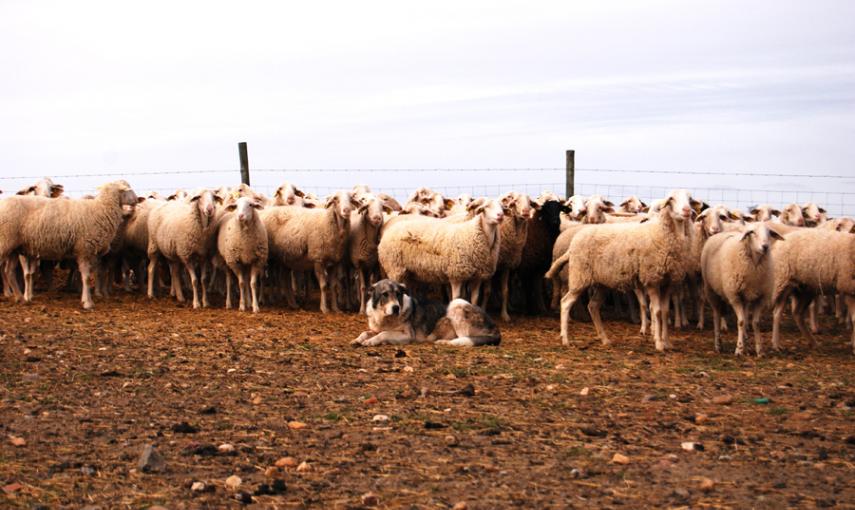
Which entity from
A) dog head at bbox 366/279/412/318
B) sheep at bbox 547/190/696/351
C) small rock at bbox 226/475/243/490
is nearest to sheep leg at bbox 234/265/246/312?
dog head at bbox 366/279/412/318

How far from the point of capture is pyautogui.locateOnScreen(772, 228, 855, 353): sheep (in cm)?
1320

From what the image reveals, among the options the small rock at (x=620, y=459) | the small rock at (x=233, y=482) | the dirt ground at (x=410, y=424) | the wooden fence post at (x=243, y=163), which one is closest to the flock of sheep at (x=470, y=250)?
the dirt ground at (x=410, y=424)

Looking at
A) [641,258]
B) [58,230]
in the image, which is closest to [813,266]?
[641,258]

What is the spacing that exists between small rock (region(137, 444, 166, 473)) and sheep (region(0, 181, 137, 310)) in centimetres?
986

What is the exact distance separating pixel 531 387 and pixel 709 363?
2.95 m

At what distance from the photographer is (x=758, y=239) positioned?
480 inches

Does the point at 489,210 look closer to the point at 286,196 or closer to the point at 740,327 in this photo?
the point at 740,327

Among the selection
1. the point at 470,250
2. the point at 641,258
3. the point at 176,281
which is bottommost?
the point at 176,281

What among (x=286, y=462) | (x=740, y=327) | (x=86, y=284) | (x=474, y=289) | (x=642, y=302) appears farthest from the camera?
(x=86, y=284)

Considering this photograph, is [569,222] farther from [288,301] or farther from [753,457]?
[753,457]

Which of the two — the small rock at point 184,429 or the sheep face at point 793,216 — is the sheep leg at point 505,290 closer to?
the sheep face at point 793,216

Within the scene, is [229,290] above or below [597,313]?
below

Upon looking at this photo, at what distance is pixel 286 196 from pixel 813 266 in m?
10.0

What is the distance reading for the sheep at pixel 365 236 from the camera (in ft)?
54.4
